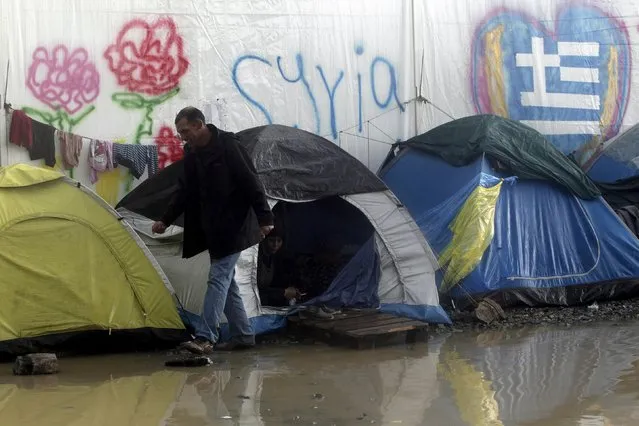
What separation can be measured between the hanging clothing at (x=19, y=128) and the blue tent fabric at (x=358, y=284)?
3032 mm

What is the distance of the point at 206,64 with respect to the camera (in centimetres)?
891

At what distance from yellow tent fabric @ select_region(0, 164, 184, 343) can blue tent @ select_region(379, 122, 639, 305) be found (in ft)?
8.35

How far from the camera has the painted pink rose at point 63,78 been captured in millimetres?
8289

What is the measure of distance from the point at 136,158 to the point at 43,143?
85cm

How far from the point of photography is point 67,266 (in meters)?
6.40

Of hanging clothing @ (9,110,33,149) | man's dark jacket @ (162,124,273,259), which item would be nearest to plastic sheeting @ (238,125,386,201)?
man's dark jacket @ (162,124,273,259)

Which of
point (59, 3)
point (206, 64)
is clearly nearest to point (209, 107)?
point (206, 64)

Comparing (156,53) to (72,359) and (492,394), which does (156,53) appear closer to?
(72,359)

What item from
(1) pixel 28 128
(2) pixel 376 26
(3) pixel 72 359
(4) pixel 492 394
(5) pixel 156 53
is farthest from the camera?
(2) pixel 376 26

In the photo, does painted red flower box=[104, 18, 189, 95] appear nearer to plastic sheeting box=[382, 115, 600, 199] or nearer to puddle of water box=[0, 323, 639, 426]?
plastic sheeting box=[382, 115, 600, 199]

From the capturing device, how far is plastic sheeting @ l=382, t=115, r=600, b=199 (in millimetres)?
8133

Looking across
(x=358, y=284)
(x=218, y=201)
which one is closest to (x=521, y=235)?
(x=358, y=284)

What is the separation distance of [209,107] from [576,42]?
14.7 feet

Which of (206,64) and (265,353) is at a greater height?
(206,64)
